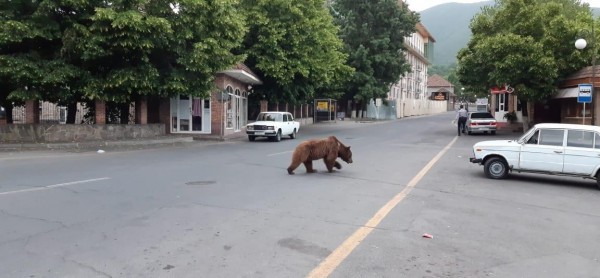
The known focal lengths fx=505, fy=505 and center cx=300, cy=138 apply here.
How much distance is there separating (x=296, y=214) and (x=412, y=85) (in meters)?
89.5

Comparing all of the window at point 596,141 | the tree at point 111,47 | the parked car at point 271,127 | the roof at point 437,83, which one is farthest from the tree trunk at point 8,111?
the roof at point 437,83

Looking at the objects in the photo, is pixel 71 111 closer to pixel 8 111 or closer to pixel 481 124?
pixel 8 111

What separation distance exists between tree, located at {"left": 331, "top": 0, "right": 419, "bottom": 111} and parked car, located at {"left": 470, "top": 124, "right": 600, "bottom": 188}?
135 feet

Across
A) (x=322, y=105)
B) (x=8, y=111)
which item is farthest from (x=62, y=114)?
(x=322, y=105)

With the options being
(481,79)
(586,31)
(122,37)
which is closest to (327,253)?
(122,37)

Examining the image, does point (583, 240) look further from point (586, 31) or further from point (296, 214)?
point (586, 31)

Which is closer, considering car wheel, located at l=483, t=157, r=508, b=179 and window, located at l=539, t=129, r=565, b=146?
window, located at l=539, t=129, r=565, b=146

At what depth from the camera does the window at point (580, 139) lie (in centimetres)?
1182

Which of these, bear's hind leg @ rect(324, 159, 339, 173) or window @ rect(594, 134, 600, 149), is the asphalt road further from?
window @ rect(594, 134, 600, 149)

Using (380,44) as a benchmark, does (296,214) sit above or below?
below

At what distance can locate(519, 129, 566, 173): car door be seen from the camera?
39.3ft

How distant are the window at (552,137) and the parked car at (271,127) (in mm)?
15186

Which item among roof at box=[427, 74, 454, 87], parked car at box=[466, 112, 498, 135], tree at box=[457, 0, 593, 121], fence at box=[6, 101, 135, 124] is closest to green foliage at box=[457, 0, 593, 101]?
tree at box=[457, 0, 593, 121]

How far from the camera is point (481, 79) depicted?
32.6 meters
